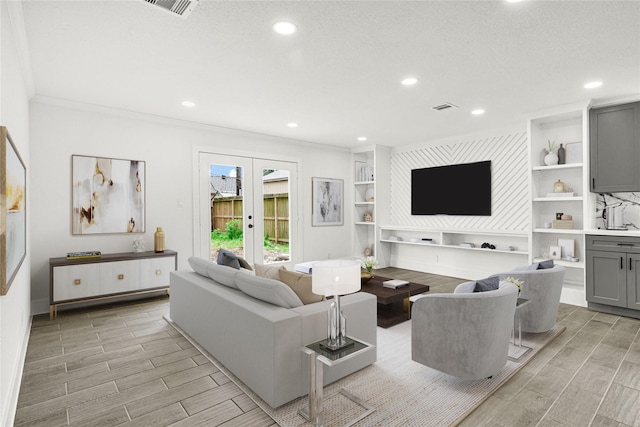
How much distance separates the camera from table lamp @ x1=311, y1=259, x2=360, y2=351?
203cm

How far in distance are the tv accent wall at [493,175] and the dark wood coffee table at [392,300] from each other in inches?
97.7

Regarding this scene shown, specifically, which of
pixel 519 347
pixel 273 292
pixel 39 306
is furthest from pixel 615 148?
pixel 39 306

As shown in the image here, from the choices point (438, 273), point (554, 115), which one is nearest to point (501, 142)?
point (554, 115)

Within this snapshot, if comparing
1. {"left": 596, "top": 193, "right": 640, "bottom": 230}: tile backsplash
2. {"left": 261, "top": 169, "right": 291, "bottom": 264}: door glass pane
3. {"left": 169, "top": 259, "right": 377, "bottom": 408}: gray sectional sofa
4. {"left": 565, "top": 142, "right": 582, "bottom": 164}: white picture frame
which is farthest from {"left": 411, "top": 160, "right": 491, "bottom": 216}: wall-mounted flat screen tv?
{"left": 169, "top": 259, "right": 377, "bottom": 408}: gray sectional sofa

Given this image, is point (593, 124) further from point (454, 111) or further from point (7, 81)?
point (7, 81)

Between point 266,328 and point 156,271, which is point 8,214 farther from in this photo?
point 156,271

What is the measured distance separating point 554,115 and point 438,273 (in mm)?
3145

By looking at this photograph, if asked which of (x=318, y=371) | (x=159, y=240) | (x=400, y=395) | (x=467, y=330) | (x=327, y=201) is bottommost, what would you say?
(x=400, y=395)

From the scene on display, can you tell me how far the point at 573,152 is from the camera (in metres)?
4.65

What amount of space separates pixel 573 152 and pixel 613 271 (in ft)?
5.43

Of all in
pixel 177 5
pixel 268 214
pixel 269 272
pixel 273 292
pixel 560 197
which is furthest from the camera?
pixel 268 214

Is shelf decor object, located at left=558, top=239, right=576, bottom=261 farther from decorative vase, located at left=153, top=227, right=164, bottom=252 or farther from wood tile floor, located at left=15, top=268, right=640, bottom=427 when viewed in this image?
decorative vase, located at left=153, top=227, right=164, bottom=252

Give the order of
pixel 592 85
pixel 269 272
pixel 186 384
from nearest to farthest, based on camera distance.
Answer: pixel 186 384
pixel 269 272
pixel 592 85

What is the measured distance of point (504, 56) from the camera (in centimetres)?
290
